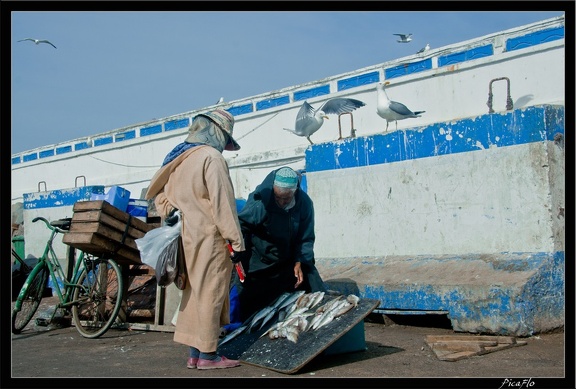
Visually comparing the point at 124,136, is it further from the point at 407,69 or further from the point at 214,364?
the point at 214,364

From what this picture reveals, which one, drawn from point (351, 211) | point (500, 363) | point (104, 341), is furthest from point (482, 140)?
point (104, 341)

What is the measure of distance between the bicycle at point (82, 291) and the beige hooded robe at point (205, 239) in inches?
80.0

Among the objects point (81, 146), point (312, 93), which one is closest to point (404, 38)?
point (312, 93)

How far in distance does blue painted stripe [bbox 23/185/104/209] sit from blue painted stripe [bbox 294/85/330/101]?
167 inches

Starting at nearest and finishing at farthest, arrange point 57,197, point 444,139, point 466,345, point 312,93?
point 466,345
point 444,139
point 57,197
point 312,93

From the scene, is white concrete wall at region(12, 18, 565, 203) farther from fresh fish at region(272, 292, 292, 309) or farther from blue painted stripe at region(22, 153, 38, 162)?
fresh fish at region(272, 292, 292, 309)

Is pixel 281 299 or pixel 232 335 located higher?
pixel 281 299

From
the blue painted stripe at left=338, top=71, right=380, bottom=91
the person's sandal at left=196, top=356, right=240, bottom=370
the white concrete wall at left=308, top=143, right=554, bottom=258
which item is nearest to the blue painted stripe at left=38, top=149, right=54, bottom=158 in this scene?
the blue painted stripe at left=338, top=71, right=380, bottom=91

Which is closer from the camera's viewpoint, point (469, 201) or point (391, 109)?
point (469, 201)

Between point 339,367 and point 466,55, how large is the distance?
749 cm

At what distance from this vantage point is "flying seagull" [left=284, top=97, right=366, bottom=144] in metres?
11.4

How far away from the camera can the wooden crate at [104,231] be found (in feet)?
21.9

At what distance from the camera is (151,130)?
1764 cm

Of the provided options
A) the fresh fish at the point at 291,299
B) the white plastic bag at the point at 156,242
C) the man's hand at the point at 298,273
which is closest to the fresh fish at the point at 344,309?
the fresh fish at the point at 291,299
